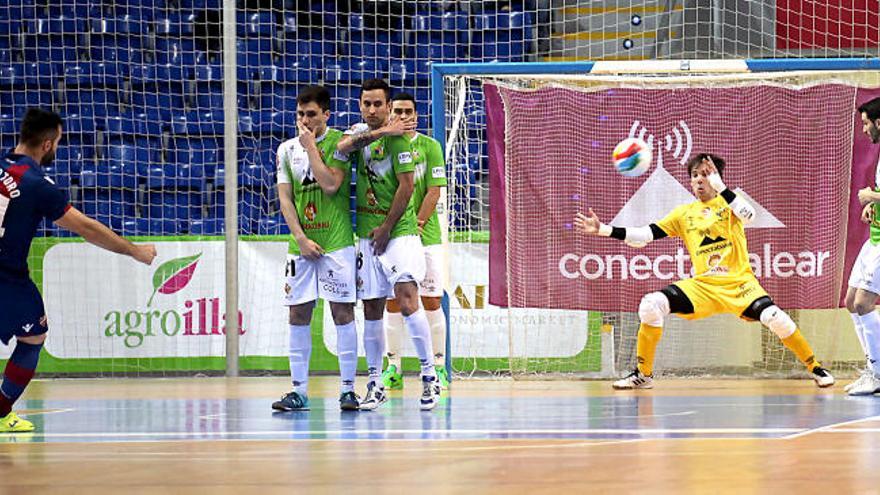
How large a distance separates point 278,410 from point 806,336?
209 inches

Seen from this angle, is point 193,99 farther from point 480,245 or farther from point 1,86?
point 480,245

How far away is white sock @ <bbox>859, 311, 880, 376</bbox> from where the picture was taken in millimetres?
9516

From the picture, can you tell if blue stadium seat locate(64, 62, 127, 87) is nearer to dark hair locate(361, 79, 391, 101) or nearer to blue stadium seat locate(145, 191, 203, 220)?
blue stadium seat locate(145, 191, 203, 220)

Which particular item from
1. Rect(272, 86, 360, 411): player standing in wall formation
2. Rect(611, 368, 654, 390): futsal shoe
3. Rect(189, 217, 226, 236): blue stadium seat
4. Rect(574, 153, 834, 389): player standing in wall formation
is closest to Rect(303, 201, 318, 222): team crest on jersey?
Rect(272, 86, 360, 411): player standing in wall formation

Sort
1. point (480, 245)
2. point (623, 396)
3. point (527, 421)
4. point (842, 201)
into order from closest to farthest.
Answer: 1. point (527, 421)
2. point (623, 396)
3. point (842, 201)
4. point (480, 245)

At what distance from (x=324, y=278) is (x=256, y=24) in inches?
314

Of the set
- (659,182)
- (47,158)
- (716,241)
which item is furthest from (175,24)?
(47,158)

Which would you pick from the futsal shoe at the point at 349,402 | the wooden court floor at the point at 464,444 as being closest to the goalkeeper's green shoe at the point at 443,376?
the wooden court floor at the point at 464,444

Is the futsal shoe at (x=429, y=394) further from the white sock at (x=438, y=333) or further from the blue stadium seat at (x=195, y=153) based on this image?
the blue stadium seat at (x=195, y=153)

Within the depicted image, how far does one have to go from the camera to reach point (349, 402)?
312 inches

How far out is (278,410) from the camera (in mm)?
8078

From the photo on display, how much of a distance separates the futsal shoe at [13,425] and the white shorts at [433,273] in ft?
11.9

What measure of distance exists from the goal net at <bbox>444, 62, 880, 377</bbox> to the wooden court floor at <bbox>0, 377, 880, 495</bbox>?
58.3 inches

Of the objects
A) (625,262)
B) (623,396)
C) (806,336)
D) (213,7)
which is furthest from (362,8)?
(623,396)
